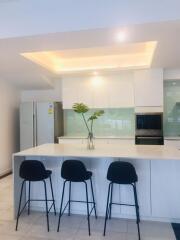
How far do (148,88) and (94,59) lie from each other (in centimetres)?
136

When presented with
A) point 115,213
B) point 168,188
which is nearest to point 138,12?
point 168,188

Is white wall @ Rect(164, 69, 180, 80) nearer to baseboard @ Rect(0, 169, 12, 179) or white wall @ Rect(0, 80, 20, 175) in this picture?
white wall @ Rect(0, 80, 20, 175)

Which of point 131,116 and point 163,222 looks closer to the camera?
point 163,222

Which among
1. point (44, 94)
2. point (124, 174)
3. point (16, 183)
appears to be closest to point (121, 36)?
point (124, 174)

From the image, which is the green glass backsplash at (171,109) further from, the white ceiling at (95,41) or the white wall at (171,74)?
the white ceiling at (95,41)

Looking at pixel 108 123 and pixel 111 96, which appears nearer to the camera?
pixel 111 96

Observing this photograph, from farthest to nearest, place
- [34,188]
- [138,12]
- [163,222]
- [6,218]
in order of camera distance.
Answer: [34,188] → [6,218] → [163,222] → [138,12]

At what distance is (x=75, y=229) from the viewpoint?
9.25 feet

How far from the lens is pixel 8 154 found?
219 inches

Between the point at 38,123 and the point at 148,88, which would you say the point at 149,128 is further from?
the point at 38,123

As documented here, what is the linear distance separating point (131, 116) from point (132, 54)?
1646 millimetres

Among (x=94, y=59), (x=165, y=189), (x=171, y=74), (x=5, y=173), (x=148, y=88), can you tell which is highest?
(x=94, y=59)

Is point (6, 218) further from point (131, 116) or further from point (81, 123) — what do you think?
point (131, 116)

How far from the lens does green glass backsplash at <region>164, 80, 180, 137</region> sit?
5.38m
